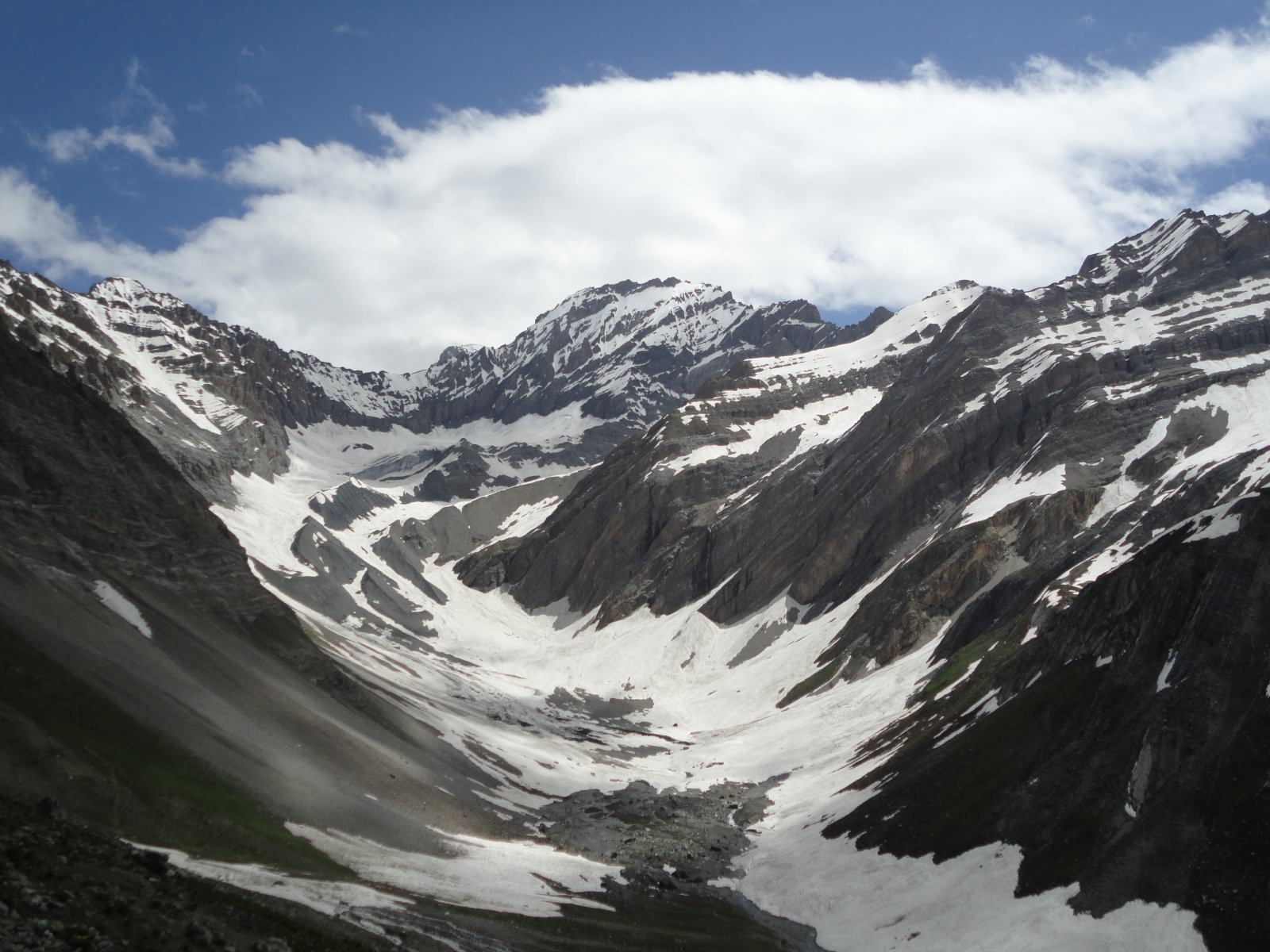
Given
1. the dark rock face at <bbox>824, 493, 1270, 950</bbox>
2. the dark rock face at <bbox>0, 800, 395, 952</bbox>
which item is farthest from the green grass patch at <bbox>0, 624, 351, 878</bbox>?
the dark rock face at <bbox>824, 493, 1270, 950</bbox>

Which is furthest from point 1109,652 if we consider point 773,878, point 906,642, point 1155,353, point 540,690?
point 1155,353

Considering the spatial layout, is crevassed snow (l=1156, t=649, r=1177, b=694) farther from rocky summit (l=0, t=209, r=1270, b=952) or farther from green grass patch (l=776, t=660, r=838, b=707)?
green grass patch (l=776, t=660, r=838, b=707)

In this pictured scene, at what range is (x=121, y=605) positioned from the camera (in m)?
72.1

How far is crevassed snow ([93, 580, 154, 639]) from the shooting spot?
71.1 metres

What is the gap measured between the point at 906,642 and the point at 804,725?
20.4 meters

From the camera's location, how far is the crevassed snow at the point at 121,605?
233 feet

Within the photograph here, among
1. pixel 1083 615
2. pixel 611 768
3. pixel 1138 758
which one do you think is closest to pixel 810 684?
pixel 611 768

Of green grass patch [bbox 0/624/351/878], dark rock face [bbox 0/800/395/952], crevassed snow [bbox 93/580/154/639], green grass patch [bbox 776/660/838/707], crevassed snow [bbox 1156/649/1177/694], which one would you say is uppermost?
green grass patch [bbox 776/660/838/707]

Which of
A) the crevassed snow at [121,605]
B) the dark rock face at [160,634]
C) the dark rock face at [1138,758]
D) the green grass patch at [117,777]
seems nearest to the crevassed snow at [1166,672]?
the dark rock face at [1138,758]

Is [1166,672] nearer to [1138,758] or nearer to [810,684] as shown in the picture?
[1138,758]

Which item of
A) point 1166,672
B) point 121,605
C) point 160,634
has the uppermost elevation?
point 1166,672

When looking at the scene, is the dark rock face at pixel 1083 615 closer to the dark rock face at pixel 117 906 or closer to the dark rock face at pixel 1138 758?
the dark rock face at pixel 1138 758

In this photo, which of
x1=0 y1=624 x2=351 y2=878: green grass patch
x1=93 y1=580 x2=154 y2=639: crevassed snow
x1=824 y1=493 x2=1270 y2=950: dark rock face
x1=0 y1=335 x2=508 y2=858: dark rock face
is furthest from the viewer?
x1=93 y1=580 x2=154 y2=639: crevassed snow

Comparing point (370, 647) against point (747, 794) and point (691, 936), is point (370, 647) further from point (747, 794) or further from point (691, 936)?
point (691, 936)
